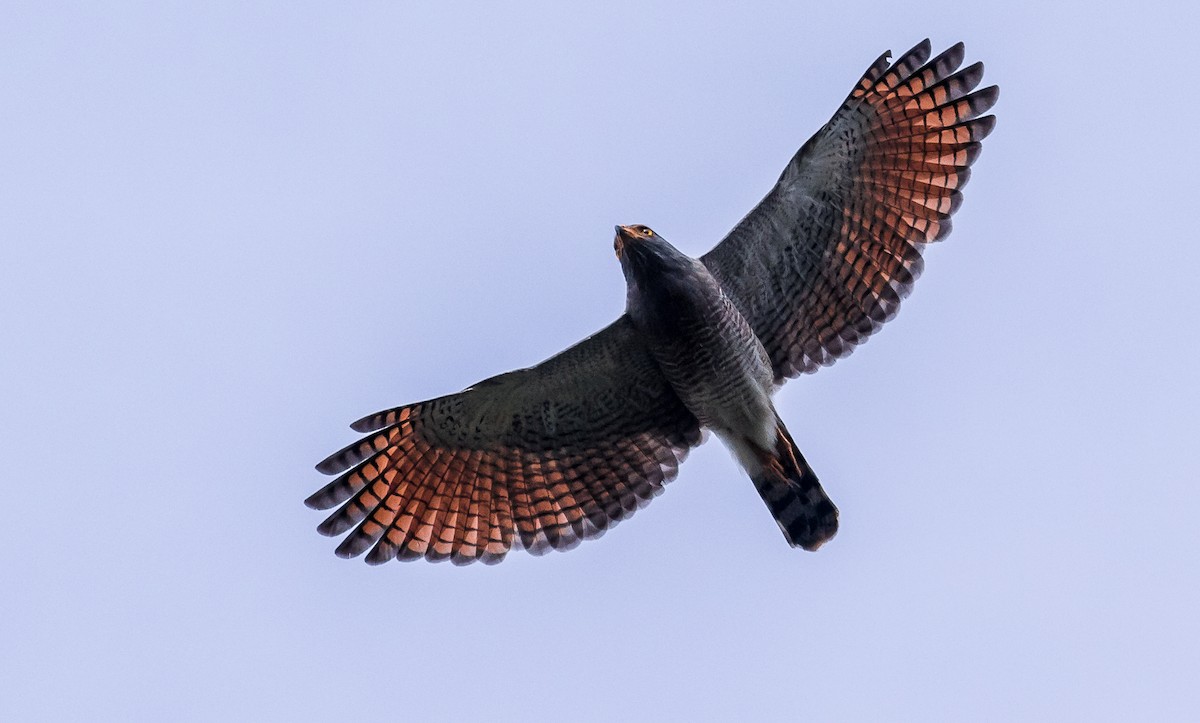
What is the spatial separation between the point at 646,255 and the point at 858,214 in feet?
5.87

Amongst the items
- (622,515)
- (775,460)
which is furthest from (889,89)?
(622,515)

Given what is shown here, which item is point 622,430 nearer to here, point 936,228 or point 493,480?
point 493,480

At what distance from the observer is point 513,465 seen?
14195 millimetres

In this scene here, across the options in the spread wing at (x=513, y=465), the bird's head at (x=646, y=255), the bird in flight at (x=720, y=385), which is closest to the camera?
the bird's head at (x=646, y=255)

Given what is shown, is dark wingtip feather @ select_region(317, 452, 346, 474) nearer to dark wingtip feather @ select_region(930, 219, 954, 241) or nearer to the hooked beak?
the hooked beak

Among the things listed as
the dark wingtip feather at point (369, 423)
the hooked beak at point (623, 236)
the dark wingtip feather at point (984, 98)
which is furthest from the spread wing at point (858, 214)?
the dark wingtip feather at point (369, 423)

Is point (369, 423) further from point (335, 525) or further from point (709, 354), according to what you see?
point (709, 354)

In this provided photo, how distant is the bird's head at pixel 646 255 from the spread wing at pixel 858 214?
2.18 feet

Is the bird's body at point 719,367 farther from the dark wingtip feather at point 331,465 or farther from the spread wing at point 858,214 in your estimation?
the dark wingtip feather at point 331,465

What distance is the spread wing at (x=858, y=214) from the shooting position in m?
13.8

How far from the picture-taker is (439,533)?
14.1 meters

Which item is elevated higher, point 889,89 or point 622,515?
point 889,89

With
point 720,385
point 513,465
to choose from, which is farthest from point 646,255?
point 513,465

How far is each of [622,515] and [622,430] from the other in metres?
0.66
